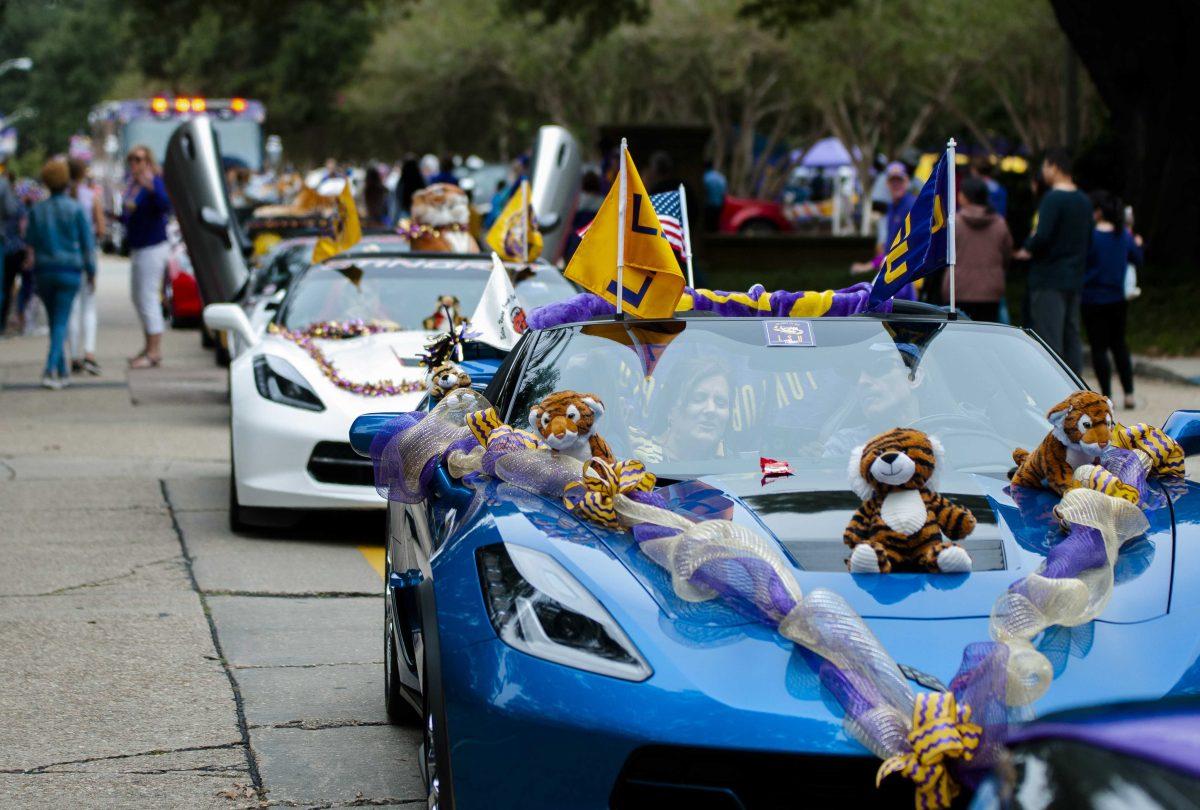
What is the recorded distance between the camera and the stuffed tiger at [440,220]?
12.5m

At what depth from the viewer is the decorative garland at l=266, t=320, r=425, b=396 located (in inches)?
350

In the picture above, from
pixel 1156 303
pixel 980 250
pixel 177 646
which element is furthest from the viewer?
pixel 1156 303

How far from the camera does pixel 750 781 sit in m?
3.38

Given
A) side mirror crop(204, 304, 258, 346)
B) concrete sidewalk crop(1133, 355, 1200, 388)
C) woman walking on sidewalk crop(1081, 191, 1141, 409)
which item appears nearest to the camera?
side mirror crop(204, 304, 258, 346)

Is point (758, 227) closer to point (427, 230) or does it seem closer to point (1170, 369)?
point (1170, 369)

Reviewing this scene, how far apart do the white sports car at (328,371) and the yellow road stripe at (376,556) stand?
22 cm

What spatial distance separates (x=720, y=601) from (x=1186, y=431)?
5.97 ft

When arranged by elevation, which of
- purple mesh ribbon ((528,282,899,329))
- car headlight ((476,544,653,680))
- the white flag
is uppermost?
purple mesh ribbon ((528,282,899,329))

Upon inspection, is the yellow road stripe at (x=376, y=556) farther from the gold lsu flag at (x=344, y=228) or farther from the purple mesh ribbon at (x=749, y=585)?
the purple mesh ribbon at (x=749, y=585)

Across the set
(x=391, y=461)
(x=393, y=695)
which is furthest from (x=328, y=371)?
(x=391, y=461)

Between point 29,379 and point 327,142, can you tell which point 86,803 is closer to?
point 29,379

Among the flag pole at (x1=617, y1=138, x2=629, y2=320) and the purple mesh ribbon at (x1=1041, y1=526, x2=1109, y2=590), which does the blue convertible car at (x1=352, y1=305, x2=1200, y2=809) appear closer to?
the purple mesh ribbon at (x1=1041, y1=526, x2=1109, y2=590)

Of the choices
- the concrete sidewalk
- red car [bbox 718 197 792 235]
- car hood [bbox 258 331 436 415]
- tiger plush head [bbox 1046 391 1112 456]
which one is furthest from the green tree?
tiger plush head [bbox 1046 391 1112 456]

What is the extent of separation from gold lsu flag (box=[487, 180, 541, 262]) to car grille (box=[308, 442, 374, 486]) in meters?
3.07
